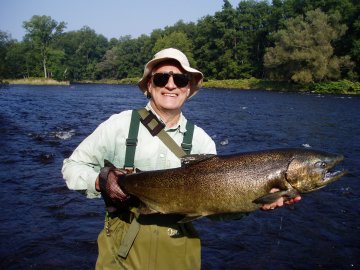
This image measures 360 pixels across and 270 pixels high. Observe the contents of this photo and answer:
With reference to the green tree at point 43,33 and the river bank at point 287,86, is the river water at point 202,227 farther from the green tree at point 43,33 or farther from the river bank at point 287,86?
the green tree at point 43,33

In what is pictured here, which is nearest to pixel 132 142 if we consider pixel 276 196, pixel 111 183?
pixel 111 183

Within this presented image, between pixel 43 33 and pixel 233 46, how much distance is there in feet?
159

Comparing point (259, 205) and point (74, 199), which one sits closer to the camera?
point (259, 205)

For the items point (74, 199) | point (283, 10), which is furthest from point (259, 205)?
point (283, 10)

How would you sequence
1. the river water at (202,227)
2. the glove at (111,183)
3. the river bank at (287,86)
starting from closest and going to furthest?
the glove at (111,183) → the river water at (202,227) → the river bank at (287,86)

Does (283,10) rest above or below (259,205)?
above

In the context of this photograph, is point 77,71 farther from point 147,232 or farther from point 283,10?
point 147,232

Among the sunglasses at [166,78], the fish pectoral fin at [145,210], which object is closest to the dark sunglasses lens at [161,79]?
the sunglasses at [166,78]

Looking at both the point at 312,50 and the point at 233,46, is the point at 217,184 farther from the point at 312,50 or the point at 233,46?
the point at 233,46

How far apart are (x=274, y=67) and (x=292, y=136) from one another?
154 feet

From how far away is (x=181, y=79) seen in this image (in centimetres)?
355

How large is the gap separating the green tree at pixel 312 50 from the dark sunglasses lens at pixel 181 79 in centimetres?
5509

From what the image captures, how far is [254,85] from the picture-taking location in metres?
66.6

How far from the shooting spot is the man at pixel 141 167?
324 cm
